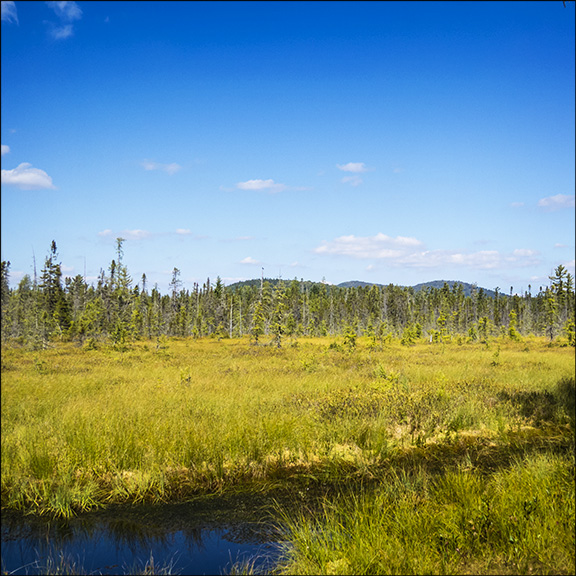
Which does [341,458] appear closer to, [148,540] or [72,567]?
[148,540]

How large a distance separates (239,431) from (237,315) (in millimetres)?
66325

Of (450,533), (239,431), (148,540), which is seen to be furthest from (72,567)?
(450,533)

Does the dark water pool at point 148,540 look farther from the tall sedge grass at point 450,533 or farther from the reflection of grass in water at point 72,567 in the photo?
the tall sedge grass at point 450,533

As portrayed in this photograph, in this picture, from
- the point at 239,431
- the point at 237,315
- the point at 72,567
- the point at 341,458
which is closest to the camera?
the point at 72,567

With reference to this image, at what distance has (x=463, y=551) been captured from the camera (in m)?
4.29

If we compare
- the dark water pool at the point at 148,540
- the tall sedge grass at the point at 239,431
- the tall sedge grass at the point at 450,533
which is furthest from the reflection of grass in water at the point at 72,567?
the tall sedge grass at the point at 450,533

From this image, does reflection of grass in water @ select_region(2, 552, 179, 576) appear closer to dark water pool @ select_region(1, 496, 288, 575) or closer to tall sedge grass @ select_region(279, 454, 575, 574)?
dark water pool @ select_region(1, 496, 288, 575)

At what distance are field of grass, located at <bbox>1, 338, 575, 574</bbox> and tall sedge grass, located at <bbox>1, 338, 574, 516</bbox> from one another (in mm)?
35

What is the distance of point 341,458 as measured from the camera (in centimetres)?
789

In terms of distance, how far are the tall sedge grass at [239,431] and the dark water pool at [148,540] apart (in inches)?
14.8

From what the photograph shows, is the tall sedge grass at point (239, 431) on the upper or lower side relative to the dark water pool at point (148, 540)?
upper

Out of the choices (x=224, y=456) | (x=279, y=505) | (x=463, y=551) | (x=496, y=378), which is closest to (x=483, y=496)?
(x=463, y=551)

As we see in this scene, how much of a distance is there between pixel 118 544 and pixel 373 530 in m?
3.24

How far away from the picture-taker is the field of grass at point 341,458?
14.6ft
